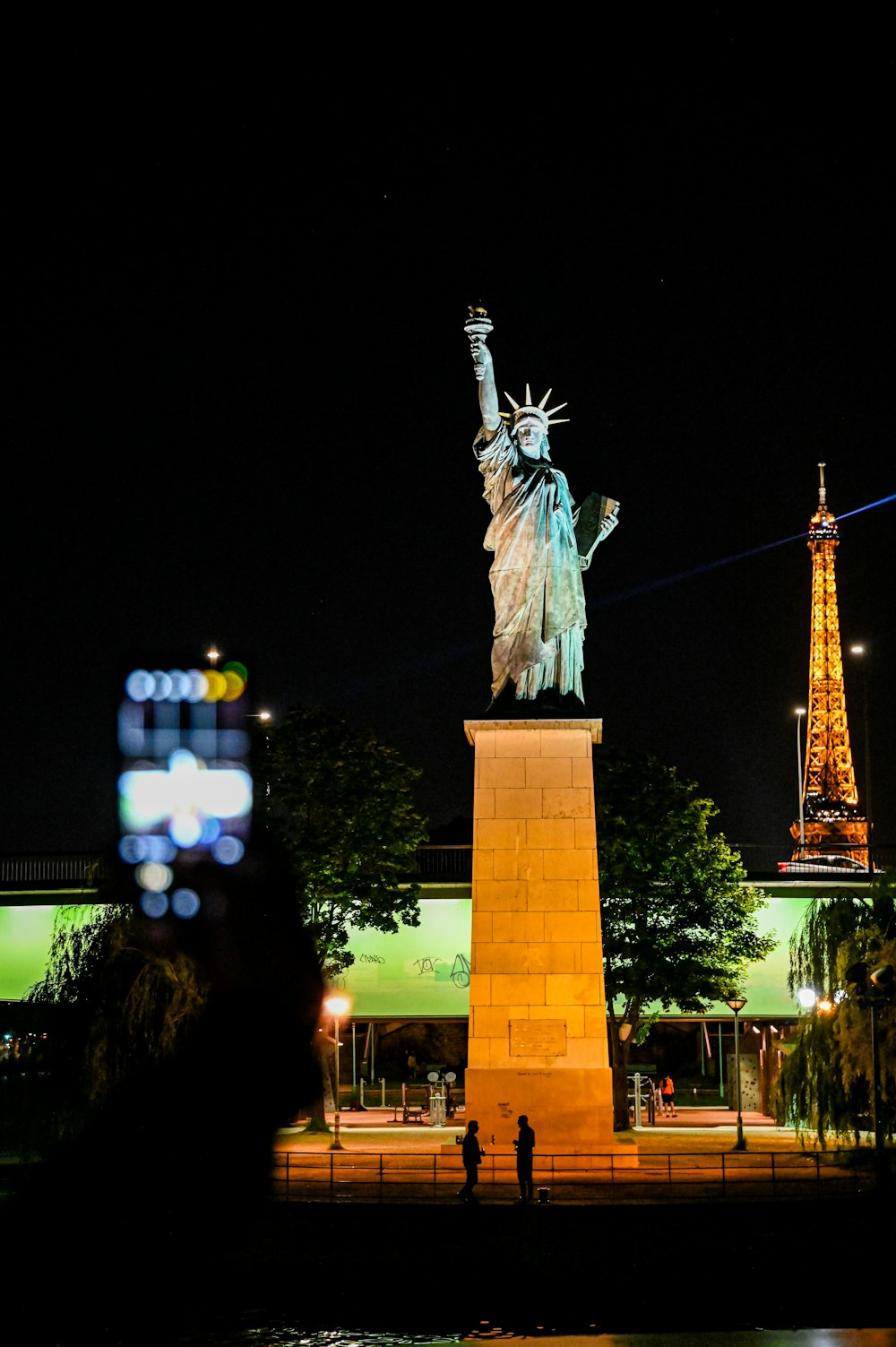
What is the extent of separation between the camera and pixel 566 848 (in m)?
33.5

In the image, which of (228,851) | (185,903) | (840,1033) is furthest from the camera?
(228,851)

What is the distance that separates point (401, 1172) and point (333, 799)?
1663cm

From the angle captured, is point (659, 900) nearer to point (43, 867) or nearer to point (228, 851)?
point (228, 851)

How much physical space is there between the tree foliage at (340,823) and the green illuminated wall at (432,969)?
678 centimetres

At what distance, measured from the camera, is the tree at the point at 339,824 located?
4622cm

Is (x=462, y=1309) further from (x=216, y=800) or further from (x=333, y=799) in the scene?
(x=216, y=800)

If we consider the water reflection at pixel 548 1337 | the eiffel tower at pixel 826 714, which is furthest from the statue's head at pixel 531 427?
the eiffel tower at pixel 826 714

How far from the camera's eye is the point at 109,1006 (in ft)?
100

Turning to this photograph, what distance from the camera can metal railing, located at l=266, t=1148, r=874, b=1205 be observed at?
26.8 metres

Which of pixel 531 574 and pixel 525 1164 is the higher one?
pixel 531 574

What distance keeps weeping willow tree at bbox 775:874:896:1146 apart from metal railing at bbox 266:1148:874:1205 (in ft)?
2.68

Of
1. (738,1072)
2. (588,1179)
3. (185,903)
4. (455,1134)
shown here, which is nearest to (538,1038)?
(588,1179)

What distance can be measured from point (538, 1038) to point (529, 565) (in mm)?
9613

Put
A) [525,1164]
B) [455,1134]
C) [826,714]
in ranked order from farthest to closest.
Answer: [826,714] → [455,1134] → [525,1164]
